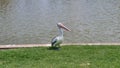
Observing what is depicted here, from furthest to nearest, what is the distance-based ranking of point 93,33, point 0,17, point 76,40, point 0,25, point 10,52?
1. point 0,17
2. point 0,25
3. point 93,33
4. point 76,40
5. point 10,52

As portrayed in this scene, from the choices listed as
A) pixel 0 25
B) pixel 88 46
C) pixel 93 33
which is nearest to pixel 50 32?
pixel 93 33

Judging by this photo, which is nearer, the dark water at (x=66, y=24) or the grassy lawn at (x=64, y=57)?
the grassy lawn at (x=64, y=57)

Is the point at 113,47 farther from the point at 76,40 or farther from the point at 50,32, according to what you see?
the point at 50,32

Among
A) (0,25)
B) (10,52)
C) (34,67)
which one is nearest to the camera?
(34,67)

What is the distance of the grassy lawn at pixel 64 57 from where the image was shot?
8.19 m

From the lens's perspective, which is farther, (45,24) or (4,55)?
(45,24)

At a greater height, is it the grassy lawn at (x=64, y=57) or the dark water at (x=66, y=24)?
the grassy lawn at (x=64, y=57)

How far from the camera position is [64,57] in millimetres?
8914

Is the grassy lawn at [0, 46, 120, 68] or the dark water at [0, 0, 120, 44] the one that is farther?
the dark water at [0, 0, 120, 44]

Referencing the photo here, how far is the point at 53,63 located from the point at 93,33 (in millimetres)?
6412

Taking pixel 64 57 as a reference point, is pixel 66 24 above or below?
below

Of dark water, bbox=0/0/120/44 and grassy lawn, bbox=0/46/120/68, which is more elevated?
grassy lawn, bbox=0/46/120/68

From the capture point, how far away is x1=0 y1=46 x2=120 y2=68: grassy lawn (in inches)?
322

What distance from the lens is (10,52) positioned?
9633 mm
